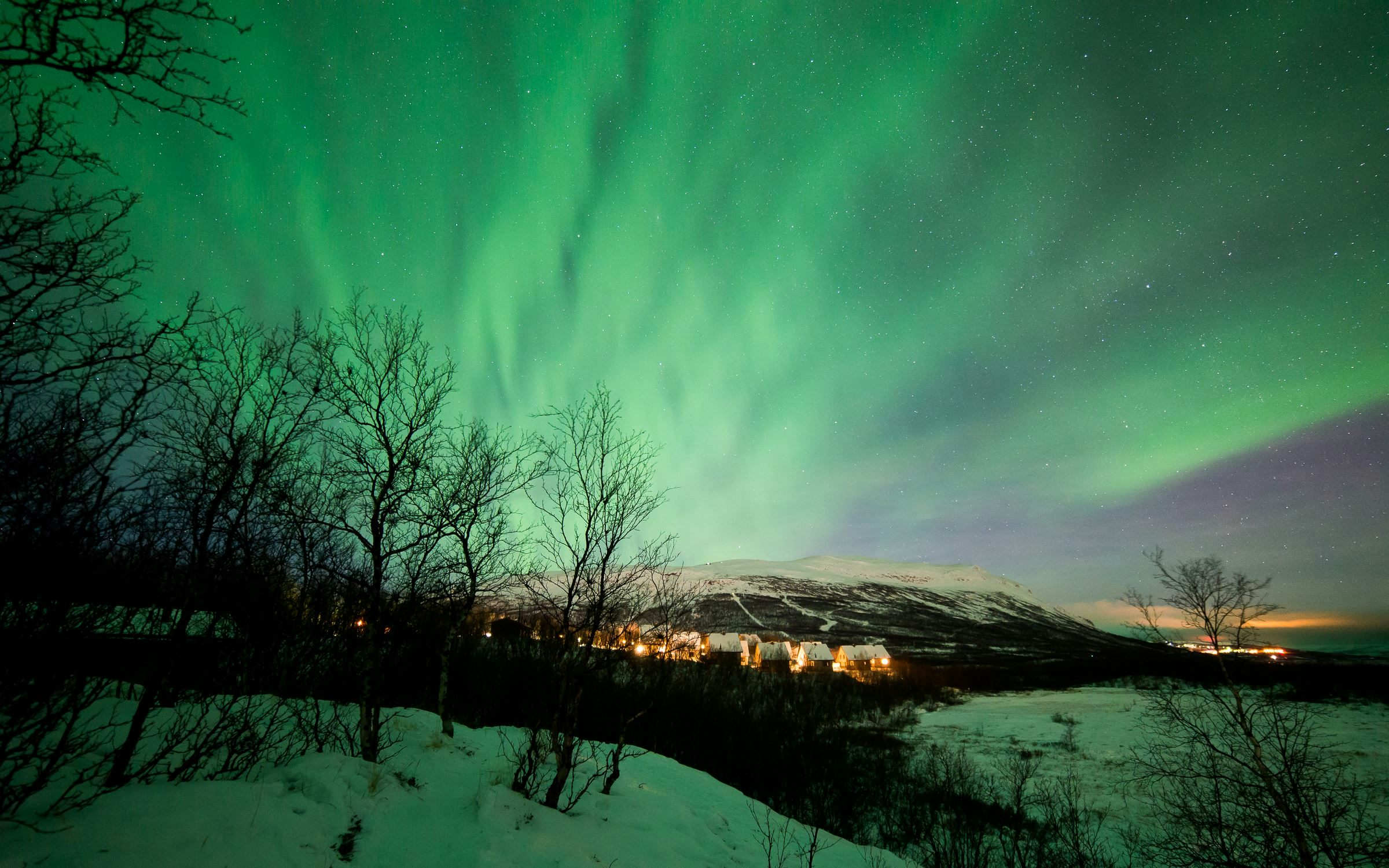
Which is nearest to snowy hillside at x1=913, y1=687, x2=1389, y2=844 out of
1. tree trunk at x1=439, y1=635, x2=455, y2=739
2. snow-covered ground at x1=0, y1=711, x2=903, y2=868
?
snow-covered ground at x1=0, y1=711, x2=903, y2=868

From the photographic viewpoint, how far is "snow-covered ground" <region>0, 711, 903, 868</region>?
422 centimetres

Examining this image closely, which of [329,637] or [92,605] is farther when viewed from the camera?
[329,637]

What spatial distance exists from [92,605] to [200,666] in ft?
11.2

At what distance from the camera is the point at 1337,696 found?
4094cm

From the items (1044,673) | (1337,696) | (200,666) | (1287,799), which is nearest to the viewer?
(200,666)

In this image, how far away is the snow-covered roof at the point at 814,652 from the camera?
8612 centimetres

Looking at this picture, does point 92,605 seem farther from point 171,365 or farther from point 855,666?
point 855,666

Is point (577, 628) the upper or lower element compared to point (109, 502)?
lower

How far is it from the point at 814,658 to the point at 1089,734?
55163mm

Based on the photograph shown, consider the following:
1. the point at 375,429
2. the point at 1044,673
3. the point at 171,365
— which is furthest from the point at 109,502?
the point at 1044,673

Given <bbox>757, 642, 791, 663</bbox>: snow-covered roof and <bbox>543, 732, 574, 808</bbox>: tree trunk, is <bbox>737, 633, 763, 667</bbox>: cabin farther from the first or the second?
<bbox>543, 732, 574, 808</bbox>: tree trunk

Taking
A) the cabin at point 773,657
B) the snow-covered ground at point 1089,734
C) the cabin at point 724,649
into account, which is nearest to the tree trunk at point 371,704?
the snow-covered ground at point 1089,734

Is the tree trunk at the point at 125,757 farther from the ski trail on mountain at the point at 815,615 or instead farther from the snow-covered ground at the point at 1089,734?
the ski trail on mountain at the point at 815,615

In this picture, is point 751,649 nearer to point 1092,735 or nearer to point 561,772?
point 1092,735
